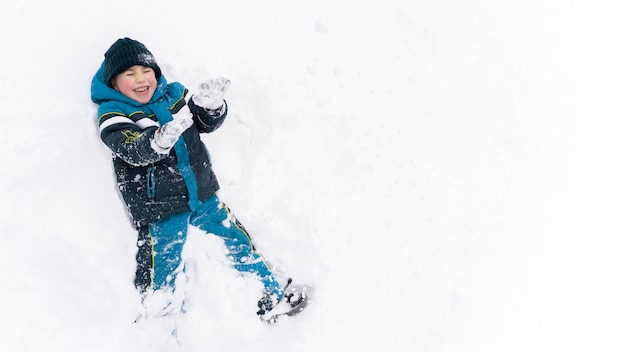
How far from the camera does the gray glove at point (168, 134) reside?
2176mm

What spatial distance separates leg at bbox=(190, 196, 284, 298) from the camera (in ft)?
9.64

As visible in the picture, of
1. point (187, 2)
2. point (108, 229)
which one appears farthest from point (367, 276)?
point (187, 2)

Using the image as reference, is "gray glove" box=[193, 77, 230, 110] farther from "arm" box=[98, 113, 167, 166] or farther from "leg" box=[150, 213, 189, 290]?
"leg" box=[150, 213, 189, 290]

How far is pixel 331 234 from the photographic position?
3287 millimetres

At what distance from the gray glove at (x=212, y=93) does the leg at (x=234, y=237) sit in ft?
2.20

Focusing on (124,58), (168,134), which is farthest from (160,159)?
(124,58)

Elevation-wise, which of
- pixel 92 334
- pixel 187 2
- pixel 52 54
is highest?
pixel 187 2

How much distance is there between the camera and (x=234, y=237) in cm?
304

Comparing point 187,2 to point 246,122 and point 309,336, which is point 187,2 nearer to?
point 246,122

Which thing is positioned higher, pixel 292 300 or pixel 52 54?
pixel 52 54

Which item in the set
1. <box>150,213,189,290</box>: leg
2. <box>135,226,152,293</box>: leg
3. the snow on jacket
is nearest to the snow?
Answer: <box>135,226,152,293</box>: leg

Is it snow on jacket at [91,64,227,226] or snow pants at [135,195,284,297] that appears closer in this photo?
snow on jacket at [91,64,227,226]

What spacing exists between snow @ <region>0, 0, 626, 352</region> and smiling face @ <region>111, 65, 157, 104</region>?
432 mm

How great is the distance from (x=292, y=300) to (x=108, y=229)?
50.5 inches
